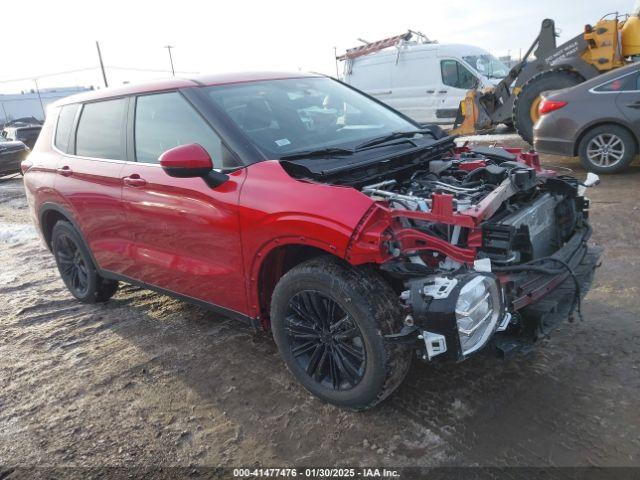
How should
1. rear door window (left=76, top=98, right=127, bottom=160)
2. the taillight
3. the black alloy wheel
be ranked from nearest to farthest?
the black alloy wheel → rear door window (left=76, top=98, right=127, bottom=160) → the taillight

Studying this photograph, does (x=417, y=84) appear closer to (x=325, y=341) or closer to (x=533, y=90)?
(x=533, y=90)

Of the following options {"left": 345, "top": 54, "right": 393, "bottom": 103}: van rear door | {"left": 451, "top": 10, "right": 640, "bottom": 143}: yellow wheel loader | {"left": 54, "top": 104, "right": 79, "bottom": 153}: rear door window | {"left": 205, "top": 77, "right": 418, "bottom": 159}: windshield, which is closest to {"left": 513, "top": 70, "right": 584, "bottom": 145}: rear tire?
{"left": 451, "top": 10, "right": 640, "bottom": 143}: yellow wheel loader

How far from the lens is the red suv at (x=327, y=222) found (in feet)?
8.29

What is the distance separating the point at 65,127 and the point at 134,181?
1.54 metres

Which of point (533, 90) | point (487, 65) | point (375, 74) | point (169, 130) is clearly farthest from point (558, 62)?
point (169, 130)

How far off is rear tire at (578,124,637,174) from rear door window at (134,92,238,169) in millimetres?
6317

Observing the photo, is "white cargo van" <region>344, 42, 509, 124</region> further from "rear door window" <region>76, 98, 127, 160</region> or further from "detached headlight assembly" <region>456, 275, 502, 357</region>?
"detached headlight assembly" <region>456, 275, 502, 357</region>

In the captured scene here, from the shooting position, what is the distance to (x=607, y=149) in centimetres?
743

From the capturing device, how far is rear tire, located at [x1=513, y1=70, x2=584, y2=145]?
1022 centimetres

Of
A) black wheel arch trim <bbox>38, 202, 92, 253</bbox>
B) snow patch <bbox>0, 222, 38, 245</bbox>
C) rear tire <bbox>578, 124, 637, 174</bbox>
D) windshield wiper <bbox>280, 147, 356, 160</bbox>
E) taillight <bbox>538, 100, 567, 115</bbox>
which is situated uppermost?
windshield wiper <bbox>280, 147, 356, 160</bbox>

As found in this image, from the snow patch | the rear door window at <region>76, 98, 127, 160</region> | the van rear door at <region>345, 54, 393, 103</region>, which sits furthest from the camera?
the van rear door at <region>345, 54, 393, 103</region>

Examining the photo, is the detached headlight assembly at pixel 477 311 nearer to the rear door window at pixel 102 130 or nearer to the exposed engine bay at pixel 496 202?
the exposed engine bay at pixel 496 202

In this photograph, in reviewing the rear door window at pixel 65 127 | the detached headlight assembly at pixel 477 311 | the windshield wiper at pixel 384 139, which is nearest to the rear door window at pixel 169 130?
the windshield wiper at pixel 384 139

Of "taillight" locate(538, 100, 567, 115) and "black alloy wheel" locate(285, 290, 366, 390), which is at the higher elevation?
"taillight" locate(538, 100, 567, 115)
